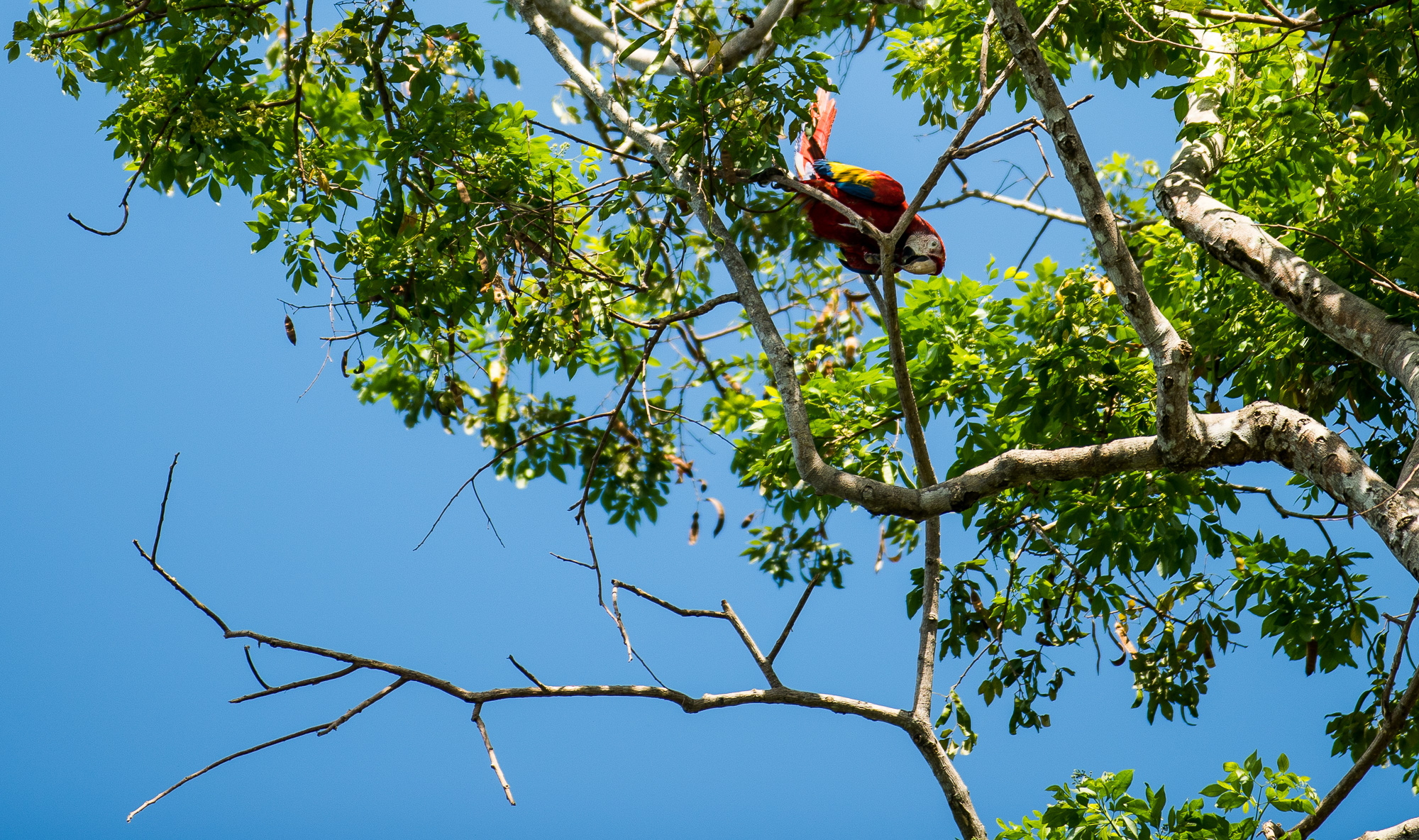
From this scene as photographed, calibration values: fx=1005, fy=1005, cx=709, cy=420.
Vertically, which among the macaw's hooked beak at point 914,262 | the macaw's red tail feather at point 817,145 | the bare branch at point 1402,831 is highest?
Answer: the macaw's red tail feather at point 817,145

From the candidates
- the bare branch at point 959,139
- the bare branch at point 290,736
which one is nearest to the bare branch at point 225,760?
the bare branch at point 290,736

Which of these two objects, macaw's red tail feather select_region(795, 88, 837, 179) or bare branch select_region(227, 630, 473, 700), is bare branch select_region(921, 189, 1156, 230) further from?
bare branch select_region(227, 630, 473, 700)

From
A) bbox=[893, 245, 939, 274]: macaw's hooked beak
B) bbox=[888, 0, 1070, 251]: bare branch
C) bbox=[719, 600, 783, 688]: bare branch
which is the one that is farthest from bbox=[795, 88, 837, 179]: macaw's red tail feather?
bbox=[719, 600, 783, 688]: bare branch

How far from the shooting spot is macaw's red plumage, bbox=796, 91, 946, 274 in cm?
377

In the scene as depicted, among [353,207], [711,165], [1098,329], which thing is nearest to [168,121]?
[353,207]

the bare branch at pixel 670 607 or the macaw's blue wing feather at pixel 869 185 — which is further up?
the macaw's blue wing feather at pixel 869 185

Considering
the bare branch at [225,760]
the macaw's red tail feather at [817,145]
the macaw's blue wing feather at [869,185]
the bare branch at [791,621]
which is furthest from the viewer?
the macaw's red tail feather at [817,145]

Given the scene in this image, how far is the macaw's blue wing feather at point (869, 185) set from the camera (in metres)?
3.75

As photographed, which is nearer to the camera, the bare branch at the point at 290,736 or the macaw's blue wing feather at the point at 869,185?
the bare branch at the point at 290,736

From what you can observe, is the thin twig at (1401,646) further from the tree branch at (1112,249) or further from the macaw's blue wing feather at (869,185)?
the macaw's blue wing feather at (869,185)

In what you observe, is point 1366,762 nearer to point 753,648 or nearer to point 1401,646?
point 1401,646

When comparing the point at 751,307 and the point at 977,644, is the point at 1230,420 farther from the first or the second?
the point at 977,644

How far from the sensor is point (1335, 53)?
2.98 metres

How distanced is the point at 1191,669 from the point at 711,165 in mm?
2774
